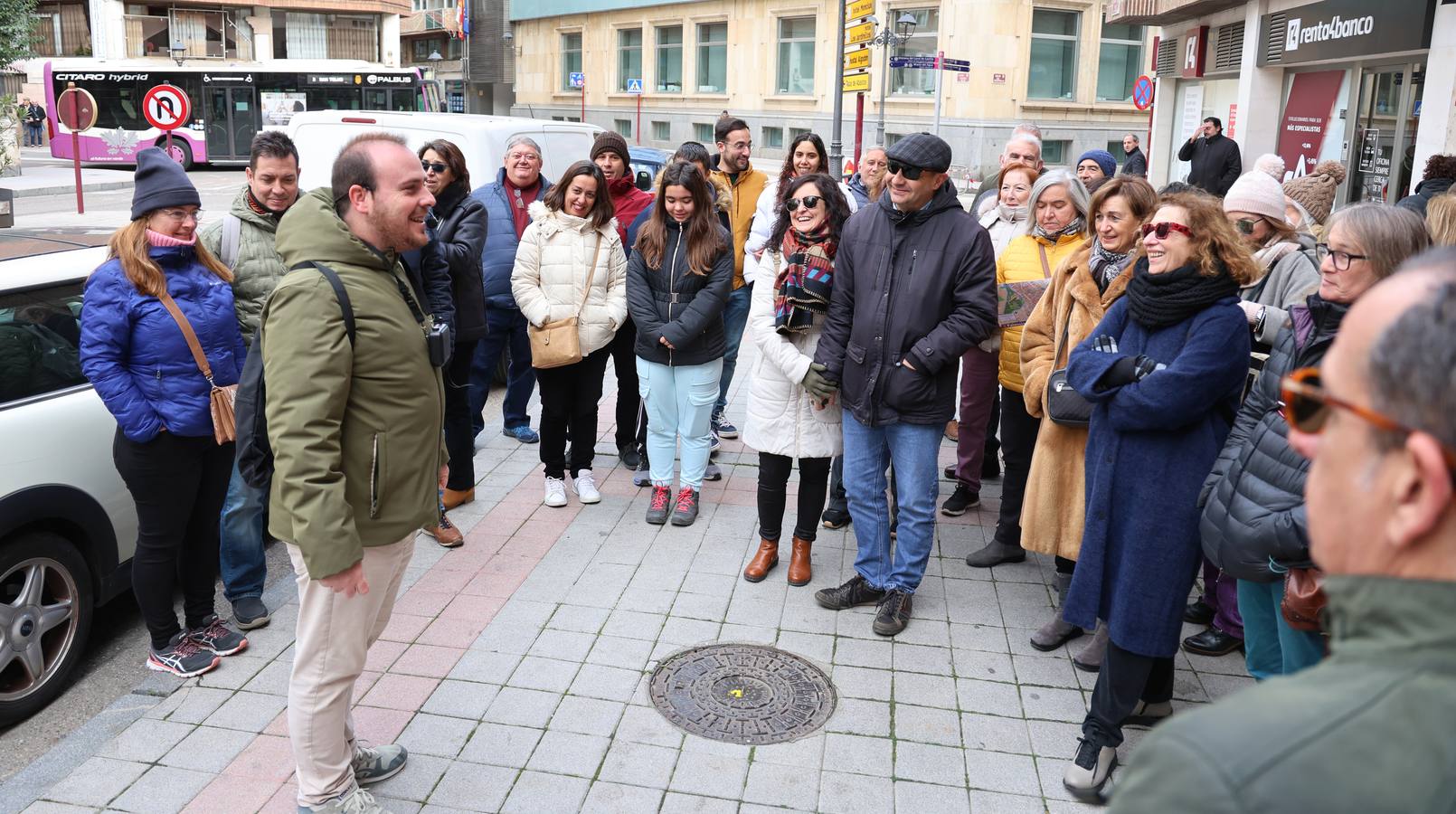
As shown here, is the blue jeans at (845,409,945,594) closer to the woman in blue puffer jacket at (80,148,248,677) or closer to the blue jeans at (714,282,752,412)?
the blue jeans at (714,282,752,412)

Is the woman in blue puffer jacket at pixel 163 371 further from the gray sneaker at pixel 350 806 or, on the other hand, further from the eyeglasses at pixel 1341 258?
the eyeglasses at pixel 1341 258

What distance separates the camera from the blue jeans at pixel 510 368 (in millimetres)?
7191

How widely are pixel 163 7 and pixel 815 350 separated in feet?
177

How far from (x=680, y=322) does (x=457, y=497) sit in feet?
5.47

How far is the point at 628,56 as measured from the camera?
44781 mm

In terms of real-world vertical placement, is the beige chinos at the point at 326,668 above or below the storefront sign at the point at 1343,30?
below

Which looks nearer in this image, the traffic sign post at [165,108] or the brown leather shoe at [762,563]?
the brown leather shoe at [762,563]

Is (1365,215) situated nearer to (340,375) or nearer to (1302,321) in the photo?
(1302,321)

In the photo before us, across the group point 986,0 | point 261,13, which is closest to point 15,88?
point 261,13

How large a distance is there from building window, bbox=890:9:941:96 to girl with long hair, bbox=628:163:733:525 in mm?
28154

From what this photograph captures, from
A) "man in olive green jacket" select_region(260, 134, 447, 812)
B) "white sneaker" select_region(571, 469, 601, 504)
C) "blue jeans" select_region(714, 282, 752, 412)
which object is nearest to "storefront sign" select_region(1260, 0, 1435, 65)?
"blue jeans" select_region(714, 282, 752, 412)

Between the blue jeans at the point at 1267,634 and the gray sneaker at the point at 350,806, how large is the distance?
285cm

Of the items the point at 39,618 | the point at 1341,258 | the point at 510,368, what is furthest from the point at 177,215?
the point at 1341,258

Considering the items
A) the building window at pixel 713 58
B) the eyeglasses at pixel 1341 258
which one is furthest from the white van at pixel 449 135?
the building window at pixel 713 58
